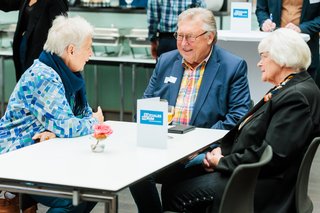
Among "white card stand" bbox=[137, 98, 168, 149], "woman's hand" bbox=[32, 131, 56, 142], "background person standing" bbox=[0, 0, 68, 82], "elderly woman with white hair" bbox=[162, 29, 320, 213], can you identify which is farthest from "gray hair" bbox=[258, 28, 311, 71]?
"background person standing" bbox=[0, 0, 68, 82]

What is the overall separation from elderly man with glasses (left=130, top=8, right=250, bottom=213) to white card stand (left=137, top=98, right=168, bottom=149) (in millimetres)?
674

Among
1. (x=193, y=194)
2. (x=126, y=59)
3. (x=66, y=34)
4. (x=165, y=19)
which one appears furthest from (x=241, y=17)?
(x=193, y=194)

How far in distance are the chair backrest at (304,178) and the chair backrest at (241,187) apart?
0.94ft

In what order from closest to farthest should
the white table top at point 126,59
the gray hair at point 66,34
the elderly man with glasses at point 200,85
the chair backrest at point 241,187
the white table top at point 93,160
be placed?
the chair backrest at point 241,187 < the white table top at point 93,160 < the gray hair at point 66,34 < the elderly man with glasses at point 200,85 < the white table top at point 126,59

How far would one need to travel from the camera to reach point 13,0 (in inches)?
252

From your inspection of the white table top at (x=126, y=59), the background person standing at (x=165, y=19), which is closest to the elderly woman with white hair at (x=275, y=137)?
the background person standing at (x=165, y=19)

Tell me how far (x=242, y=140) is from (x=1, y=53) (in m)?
5.25

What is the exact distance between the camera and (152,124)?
3592 mm

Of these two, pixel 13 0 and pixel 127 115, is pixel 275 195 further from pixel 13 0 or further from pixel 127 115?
pixel 127 115

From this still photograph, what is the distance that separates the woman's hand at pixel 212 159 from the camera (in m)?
3.73

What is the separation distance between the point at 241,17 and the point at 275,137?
3.01m

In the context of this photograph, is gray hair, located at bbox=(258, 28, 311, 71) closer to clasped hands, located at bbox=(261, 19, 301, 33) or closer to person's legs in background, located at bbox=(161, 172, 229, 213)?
person's legs in background, located at bbox=(161, 172, 229, 213)

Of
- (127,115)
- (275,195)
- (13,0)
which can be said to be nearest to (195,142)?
(275,195)

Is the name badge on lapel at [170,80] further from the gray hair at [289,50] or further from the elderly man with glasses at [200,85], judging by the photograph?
the gray hair at [289,50]
